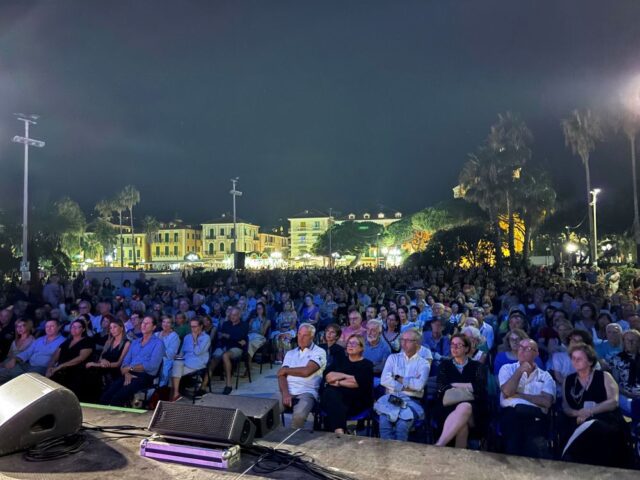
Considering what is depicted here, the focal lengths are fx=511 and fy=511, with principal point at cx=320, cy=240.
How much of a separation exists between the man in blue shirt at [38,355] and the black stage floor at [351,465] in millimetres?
3882

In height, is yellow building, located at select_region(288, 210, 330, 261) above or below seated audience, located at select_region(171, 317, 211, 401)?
above

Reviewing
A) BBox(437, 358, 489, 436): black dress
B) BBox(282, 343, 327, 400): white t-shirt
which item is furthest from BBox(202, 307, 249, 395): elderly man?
BBox(437, 358, 489, 436): black dress

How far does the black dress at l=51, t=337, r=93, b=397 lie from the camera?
6133 millimetres

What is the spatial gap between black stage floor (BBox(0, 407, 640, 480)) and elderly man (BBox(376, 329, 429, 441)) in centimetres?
143

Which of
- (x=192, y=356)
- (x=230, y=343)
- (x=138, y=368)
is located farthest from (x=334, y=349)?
(x=230, y=343)

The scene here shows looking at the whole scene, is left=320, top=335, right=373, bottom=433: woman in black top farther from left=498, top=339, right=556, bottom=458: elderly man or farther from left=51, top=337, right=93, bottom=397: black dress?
left=51, top=337, right=93, bottom=397: black dress

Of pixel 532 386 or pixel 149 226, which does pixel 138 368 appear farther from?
pixel 149 226

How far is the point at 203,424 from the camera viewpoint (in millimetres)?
2814

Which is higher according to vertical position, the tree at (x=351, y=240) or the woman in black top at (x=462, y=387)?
the tree at (x=351, y=240)

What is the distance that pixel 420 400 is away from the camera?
4703 mm

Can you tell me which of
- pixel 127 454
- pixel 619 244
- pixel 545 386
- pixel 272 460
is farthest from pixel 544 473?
pixel 619 244

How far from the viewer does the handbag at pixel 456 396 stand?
428 cm

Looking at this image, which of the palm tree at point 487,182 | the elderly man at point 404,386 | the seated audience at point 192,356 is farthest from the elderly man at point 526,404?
the palm tree at point 487,182

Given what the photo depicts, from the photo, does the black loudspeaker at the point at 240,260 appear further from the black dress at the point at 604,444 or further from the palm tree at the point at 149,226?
the palm tree at the point at 149,226
